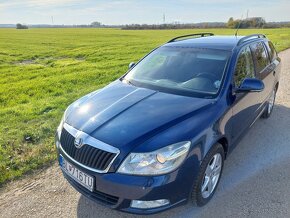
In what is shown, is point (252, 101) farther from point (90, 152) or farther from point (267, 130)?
point (90, 152)

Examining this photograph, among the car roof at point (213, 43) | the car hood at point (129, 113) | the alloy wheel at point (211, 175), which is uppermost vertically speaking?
the car roof at point (213, 43)

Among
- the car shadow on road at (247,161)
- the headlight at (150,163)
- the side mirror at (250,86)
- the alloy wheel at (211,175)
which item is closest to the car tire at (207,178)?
the alloy wheel at (211,175)

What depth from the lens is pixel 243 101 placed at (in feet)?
11.0

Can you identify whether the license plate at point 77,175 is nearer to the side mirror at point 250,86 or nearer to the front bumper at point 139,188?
the front bumper at point 139,188

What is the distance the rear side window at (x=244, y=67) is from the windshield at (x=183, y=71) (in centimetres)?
21

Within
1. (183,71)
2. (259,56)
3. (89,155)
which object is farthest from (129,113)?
(259,56)

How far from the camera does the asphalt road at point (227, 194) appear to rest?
2.74 meters

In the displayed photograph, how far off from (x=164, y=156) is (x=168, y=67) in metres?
1.75

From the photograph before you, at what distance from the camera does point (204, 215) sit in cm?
269

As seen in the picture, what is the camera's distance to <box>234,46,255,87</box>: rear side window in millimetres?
3327

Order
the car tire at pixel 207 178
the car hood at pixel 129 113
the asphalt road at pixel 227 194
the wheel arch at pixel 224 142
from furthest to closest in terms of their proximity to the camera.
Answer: the wheel arch at pixel 224 142 < the asphalt road at pixel 227 194 < the car tire at pixel 207 178 < the car hood at pixel 129 113

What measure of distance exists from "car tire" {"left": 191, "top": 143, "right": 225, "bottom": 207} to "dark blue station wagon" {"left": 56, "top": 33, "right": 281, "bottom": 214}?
0.03 feet

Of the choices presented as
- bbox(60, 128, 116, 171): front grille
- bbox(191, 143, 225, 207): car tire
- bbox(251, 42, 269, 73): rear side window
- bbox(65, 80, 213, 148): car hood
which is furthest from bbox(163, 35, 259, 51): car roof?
bbox(60, 128, 116, 171): front grille

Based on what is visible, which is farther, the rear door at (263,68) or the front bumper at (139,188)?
the rear door at (263,68)
